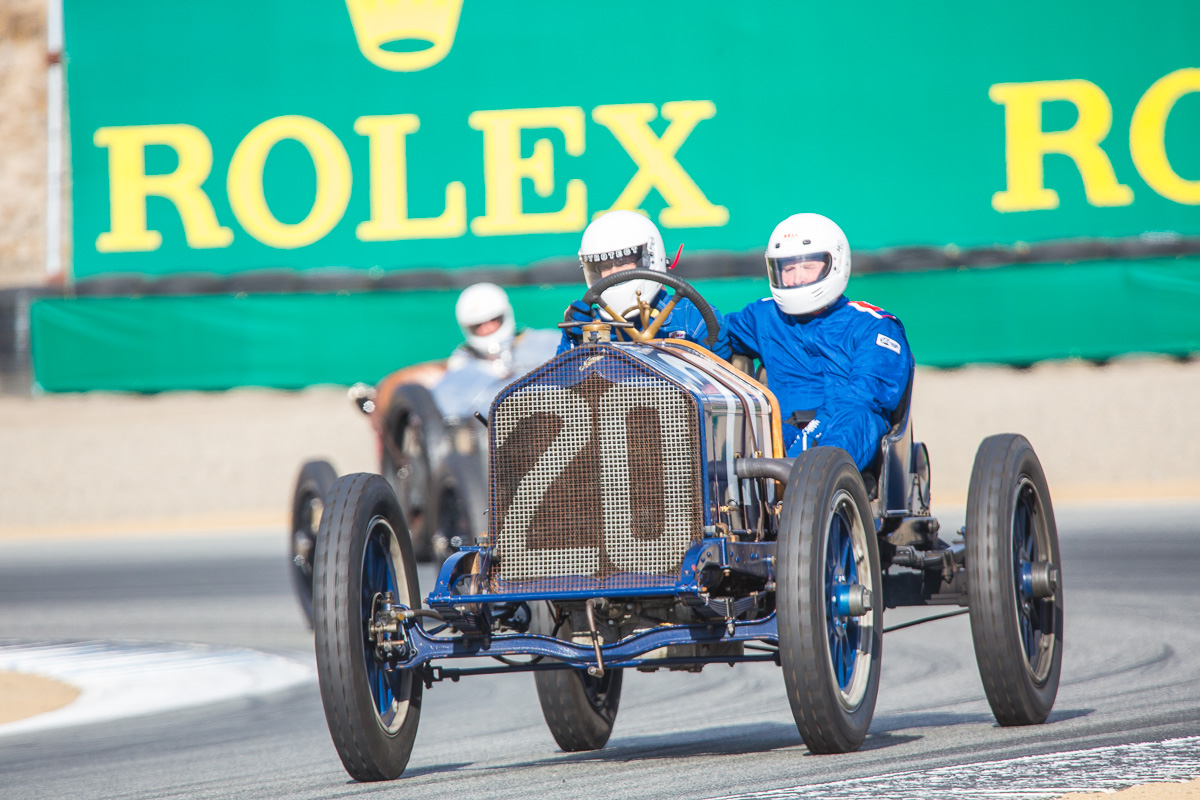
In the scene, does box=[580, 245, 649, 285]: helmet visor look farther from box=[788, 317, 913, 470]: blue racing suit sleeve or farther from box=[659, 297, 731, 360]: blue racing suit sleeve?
box=[788, 317, 913, 470]: blue racing suit sleeve

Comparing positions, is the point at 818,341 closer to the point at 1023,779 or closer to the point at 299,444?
the point at 1023,779

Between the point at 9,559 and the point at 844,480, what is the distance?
13501 mm

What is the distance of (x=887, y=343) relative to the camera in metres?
6.46

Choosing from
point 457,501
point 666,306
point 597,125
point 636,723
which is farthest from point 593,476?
point 597,125

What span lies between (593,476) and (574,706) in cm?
119

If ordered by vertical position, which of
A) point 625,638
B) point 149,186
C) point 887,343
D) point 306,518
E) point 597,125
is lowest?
point 625,638

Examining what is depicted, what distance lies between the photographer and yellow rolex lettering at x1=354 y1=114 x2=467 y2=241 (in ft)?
79.1

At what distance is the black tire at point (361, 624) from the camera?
5.23 metres

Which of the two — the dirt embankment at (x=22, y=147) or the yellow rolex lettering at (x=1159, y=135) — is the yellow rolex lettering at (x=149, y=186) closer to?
the dirt embankment at (x=22, y=147)

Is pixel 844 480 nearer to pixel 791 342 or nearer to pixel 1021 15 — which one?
pixel 791 342

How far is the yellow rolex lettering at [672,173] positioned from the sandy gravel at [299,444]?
3.61 m

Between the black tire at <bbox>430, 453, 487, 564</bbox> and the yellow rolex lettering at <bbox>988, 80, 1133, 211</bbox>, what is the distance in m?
13.2

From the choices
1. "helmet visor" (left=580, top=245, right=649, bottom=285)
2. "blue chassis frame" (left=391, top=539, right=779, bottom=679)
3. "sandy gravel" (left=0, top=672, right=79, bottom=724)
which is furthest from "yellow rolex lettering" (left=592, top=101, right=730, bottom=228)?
"blue chassis frame" (left=391, top=539, right=779, bottom=679)

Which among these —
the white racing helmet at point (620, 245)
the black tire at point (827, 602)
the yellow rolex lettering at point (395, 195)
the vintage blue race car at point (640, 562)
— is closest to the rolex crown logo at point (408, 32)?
the yellow rolex lettering at point (395, 195)
